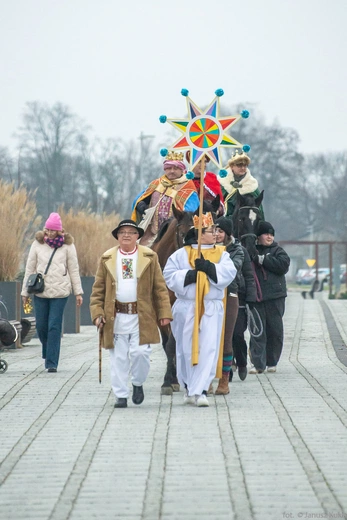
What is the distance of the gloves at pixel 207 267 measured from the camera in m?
11.1

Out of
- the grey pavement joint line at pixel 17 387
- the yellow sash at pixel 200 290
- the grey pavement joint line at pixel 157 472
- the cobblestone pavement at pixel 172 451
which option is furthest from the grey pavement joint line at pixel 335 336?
the grey pavement joint line at pixel 157 472

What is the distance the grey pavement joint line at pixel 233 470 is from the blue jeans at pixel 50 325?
3.73 m

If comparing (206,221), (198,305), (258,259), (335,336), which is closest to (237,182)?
(258,259)

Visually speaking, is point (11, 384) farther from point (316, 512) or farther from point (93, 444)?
point (316, 512)

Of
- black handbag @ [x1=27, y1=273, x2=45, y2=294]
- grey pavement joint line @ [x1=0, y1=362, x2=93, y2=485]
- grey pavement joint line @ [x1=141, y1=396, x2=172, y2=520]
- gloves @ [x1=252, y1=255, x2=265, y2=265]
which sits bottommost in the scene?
grey pavement joint line @ [x1=0, y1=362, x2=93, y2=485]

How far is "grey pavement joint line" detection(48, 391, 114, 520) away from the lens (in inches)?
270

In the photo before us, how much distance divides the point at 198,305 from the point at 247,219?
9.00ft

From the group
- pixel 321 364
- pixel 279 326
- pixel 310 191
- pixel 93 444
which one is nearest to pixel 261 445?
pixel 93 444

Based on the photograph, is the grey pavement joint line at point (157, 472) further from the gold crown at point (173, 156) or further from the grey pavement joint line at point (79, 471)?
the gold crown at point (173, 156)

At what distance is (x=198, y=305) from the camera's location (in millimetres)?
11289

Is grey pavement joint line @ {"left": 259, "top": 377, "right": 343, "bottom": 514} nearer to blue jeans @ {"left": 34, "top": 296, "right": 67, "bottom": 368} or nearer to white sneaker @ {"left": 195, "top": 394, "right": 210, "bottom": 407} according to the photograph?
white sneaker @ {"left": 195, "top": 394, "right": 210, "bottom": 407}

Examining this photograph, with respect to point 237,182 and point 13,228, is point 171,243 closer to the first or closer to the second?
point 237,182

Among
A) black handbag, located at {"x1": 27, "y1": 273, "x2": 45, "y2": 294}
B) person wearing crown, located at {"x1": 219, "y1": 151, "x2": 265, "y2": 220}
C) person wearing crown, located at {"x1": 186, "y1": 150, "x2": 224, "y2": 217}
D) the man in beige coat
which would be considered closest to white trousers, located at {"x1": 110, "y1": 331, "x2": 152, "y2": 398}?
the man in beige coat

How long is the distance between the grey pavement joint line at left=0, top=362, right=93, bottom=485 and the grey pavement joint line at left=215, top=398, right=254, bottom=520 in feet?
4.28
